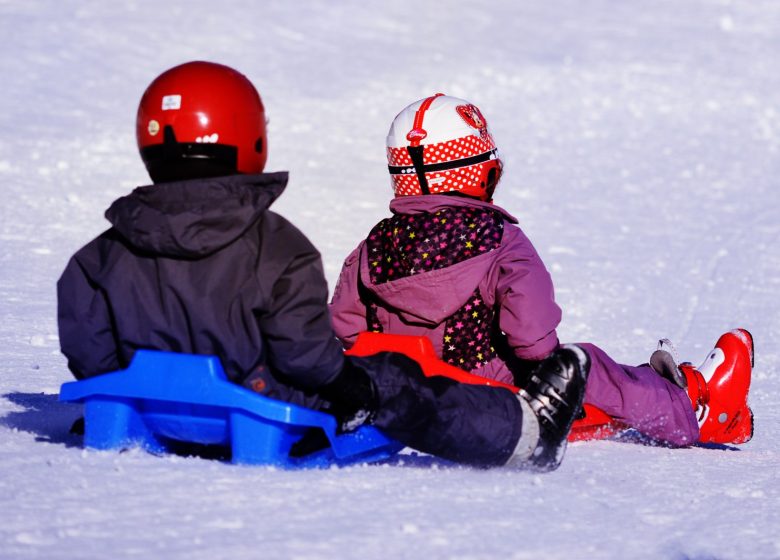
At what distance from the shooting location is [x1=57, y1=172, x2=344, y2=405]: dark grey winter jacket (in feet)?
11.6

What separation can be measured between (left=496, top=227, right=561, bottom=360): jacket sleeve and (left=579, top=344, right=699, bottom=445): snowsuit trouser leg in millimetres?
314

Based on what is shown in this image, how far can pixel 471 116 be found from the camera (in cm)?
455

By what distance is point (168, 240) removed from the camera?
3.52 m

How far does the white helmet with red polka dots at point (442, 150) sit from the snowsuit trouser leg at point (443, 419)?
3.00ft

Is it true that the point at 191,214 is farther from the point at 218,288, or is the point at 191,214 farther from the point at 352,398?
the point at 352,398

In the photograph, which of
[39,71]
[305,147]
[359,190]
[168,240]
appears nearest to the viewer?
[168,240]

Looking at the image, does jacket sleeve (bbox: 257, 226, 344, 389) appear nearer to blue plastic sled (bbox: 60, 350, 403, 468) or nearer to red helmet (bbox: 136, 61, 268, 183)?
blue plastic sled (bbox: 60, 350, 403, 468)

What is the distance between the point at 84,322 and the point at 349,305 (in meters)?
1.18

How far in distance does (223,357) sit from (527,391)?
37.2 inches

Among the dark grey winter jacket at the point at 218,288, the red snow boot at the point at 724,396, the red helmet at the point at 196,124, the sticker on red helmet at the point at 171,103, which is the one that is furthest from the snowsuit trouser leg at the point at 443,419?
the red snow boot at the point at 724,396

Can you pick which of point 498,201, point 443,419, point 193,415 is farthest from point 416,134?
point 498,201

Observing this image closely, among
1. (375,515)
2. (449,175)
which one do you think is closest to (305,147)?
(449,175)

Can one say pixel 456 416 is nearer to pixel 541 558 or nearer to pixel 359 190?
pixel 541 558

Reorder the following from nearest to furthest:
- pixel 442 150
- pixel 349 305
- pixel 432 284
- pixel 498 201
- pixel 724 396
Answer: pixel 432 284 < pixel 442 150 < pixel 349 305 < pixel 724 396 < pixel 498 201
